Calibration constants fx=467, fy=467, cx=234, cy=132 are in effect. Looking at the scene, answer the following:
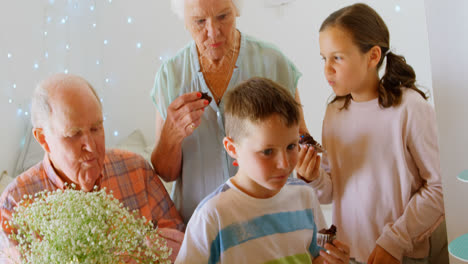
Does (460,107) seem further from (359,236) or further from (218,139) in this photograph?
(218,139)

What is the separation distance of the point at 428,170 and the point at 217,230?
0.61 meters

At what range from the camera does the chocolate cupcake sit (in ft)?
3.78

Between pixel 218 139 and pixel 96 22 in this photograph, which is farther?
pixel 96 22

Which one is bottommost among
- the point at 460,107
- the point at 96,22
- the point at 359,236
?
the point at 359,236

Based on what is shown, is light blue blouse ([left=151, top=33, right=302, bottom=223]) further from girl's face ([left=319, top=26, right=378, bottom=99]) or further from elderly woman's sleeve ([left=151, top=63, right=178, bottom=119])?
girl's face ([left=319, top=26, right=378, bottom=99])

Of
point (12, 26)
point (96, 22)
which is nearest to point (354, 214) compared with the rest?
point (96, 22)

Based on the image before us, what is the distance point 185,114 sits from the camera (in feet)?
4.41

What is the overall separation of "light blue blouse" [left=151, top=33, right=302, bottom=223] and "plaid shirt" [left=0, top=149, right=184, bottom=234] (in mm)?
97

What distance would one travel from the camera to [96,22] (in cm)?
214

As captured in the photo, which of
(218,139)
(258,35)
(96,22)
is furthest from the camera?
(96,22)

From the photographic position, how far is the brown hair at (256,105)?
A: 1.17 m

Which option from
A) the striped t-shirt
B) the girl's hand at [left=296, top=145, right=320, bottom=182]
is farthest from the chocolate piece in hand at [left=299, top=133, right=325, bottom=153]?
the striped t-shirt

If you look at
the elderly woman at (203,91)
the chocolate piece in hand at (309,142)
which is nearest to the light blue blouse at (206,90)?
the elderly woman at (203,91)

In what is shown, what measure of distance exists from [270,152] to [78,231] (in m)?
0.48
